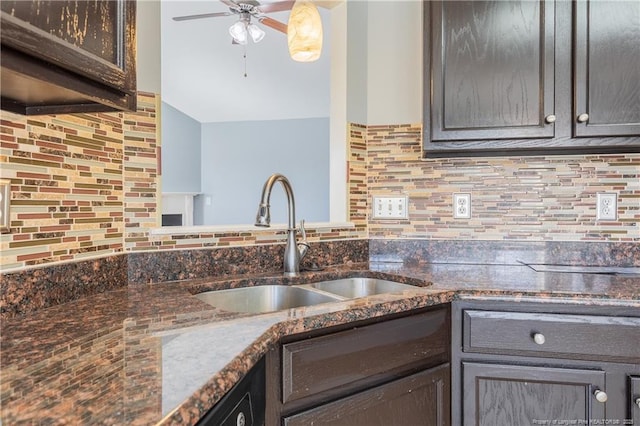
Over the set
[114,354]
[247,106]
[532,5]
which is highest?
[247,106]

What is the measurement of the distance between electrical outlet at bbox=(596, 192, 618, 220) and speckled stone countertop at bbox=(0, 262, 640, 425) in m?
0.33

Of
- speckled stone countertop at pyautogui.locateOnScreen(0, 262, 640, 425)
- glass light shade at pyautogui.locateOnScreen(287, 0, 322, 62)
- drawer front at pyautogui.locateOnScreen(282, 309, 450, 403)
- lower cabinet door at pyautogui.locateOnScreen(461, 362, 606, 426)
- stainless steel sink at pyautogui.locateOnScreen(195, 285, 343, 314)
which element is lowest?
lower cabinet door at pyautogui.locateOnScreen(461, 362, 606, 426)

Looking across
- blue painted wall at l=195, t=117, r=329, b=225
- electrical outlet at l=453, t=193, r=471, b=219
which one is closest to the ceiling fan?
electrical outlet at l=453, t=193, r=471, b=219

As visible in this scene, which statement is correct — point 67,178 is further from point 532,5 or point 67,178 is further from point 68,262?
point 532,5

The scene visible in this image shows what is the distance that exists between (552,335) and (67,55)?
1262mm

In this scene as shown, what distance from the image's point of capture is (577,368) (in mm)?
1124

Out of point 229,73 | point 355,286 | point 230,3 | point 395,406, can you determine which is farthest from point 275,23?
point 395,406

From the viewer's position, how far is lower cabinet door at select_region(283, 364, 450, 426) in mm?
964

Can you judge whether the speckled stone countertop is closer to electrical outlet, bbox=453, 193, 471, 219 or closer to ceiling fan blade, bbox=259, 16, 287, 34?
electrical outlet, bbox=453, 193, 471, 219

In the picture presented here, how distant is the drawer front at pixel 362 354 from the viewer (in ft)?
3.01

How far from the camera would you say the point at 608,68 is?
136cm

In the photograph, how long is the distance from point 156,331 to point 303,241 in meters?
0.77

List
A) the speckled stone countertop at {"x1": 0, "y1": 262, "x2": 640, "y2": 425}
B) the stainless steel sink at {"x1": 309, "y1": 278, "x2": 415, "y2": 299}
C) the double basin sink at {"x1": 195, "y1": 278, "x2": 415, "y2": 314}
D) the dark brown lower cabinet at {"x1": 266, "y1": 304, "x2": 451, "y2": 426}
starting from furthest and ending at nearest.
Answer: the stainless steel sink at {"x1": 309, "y1": 278, "x2": 415, "y2": 299}
the double basin sink at {"x1": 195, "y1": 278, "x2": 415, "y2": 314}
the dark brown lower cabinet at {"x1": 266, "y1": 304, "x2": 451, "y2": 426}
the speckled stone countertop at {"x1": 0, "y1": 262, "x2": 640, "y2": 425}

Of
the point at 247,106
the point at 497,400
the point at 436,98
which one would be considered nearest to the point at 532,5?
the point at 436,98
